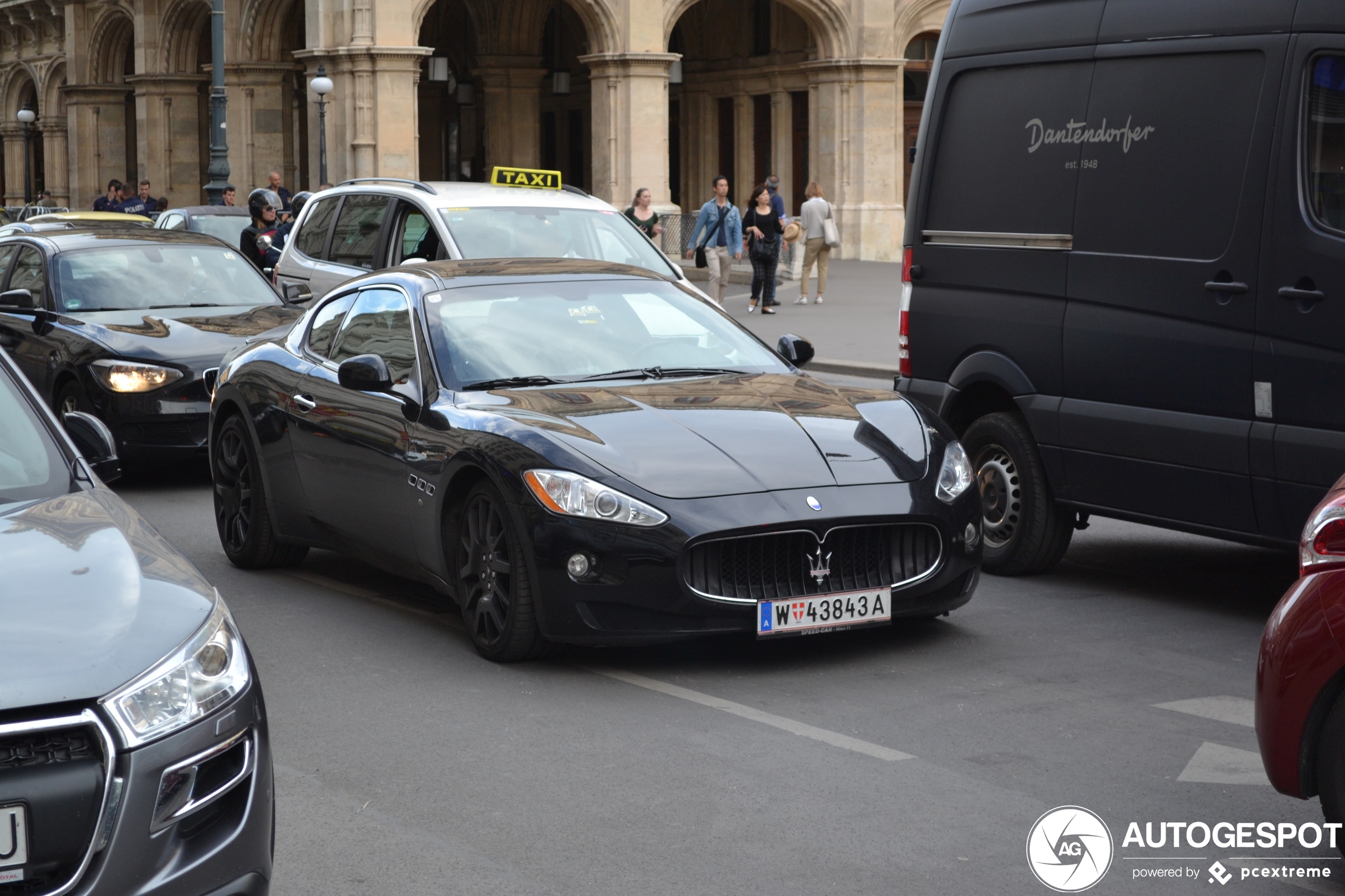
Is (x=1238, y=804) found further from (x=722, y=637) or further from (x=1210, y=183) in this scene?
(x=1210, y=183)

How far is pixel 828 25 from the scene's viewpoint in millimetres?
39500

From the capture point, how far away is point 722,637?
20.8ft

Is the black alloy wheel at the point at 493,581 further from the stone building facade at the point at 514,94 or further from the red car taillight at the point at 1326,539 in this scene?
the stone building facade at the point at 514,94

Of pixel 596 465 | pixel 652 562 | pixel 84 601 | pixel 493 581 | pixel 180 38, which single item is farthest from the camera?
pixel 180 38

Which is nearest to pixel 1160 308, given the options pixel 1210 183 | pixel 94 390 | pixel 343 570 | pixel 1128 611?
pixel 1210 183

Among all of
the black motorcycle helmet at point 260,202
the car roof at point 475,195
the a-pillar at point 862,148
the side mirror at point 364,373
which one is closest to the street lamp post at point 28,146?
the a-pillar at point 862,148

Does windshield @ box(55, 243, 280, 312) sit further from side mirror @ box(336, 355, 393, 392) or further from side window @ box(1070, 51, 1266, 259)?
side window @ box(1070, 51, 1266, 259)

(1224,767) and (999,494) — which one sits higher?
(999,494)

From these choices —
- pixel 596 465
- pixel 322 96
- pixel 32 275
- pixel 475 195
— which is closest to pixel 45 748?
pixel 596 465

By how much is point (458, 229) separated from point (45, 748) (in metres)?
9.49

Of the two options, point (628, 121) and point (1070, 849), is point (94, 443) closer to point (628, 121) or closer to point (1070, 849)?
point (1070, 849)

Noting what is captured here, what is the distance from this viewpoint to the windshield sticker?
731 centimetres

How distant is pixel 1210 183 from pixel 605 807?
3.61 m

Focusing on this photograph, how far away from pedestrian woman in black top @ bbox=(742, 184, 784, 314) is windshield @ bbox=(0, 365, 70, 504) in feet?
69.8
